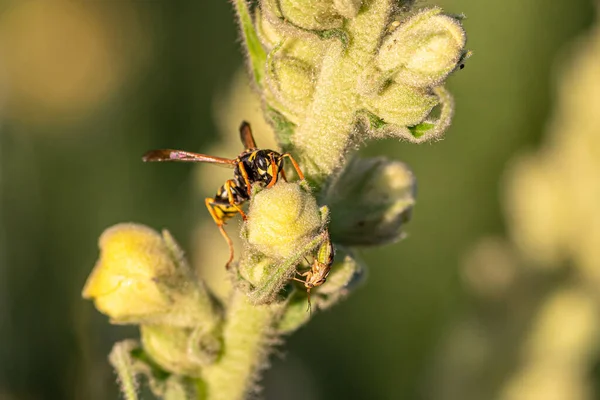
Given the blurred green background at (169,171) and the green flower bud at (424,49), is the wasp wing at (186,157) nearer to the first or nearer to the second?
the green flower bud at (424,49)

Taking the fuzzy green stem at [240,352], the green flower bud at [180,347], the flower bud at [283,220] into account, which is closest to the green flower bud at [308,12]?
the flower bud at [283,220]

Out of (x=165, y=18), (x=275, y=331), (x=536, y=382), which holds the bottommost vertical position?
(x=536, y=382)

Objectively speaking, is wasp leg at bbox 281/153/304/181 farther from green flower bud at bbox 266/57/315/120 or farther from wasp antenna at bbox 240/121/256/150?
wasp antenna at bbox 240/121/256/150

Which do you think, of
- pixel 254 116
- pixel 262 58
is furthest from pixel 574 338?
pixel 262 58

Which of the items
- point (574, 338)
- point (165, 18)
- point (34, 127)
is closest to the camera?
point (574, 338)

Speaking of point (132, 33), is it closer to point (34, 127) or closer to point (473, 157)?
point (34, 127)

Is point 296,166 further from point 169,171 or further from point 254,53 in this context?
point 169,171
